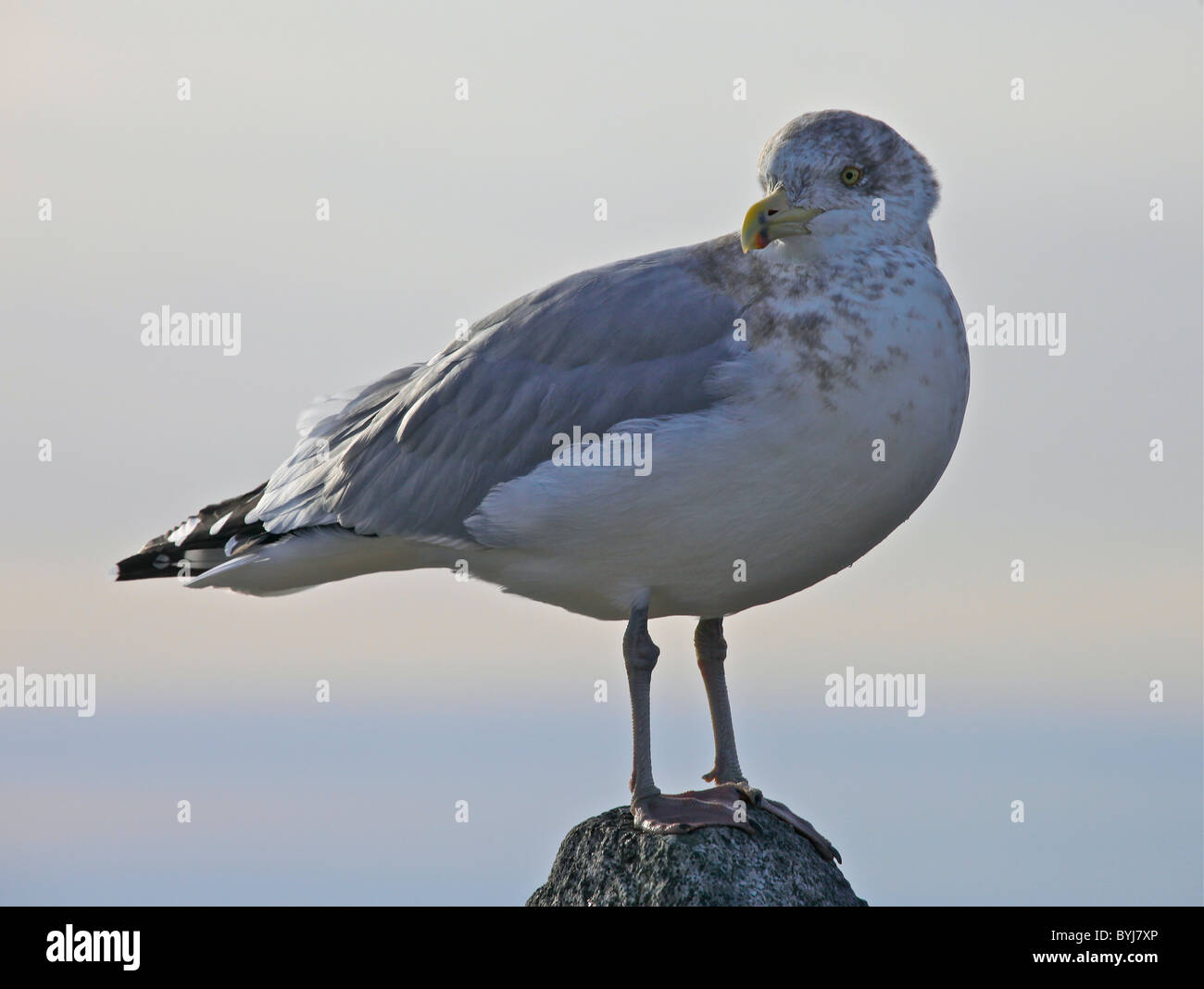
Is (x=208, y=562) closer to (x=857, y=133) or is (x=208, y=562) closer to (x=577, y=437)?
(x=577, y=437)

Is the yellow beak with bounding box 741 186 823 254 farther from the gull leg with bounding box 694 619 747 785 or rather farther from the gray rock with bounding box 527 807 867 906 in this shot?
the gray rock with bounding box 527 807 867 906

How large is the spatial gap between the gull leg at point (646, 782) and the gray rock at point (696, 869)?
0.23 feet

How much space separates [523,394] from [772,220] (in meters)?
1.75

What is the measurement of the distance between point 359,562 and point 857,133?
12.8ft

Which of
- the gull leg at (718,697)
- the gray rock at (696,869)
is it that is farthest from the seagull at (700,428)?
the gull leg at (718,697)

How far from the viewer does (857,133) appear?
9.26 meters

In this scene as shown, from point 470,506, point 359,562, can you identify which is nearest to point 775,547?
point 470,506

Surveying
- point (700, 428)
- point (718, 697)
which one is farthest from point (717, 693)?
point (700, 428)

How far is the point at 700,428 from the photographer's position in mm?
9070

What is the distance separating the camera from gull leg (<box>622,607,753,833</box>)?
973 centimetres

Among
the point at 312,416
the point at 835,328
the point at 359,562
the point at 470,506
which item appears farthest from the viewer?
the point at 312,416

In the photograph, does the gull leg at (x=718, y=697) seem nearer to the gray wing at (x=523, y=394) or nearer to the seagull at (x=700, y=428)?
the seagull at (x=700, y=428)

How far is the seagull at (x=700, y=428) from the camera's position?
905 cm

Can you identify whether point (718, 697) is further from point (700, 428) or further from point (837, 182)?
point (837, 182)
